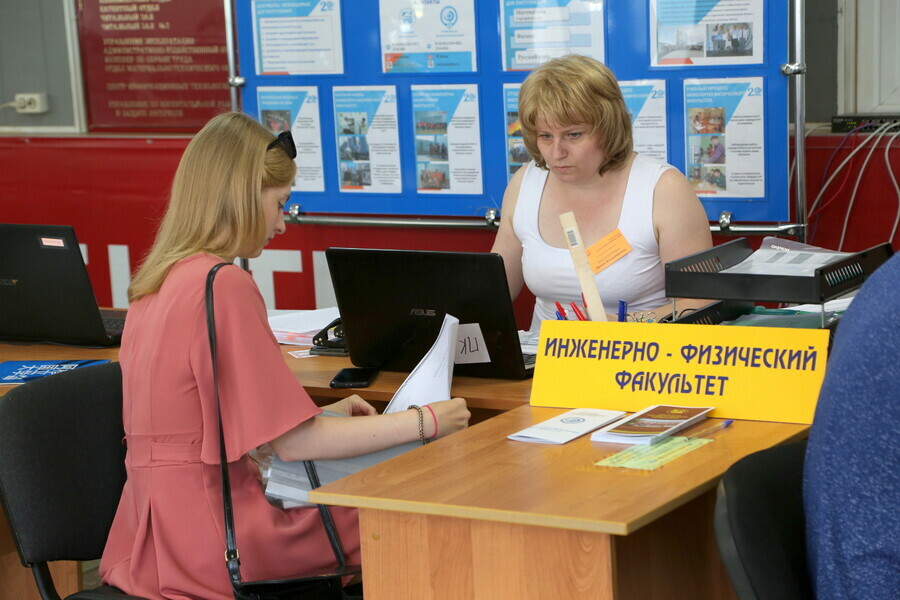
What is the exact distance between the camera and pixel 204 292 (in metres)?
1.80

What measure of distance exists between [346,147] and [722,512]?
8.57 feet

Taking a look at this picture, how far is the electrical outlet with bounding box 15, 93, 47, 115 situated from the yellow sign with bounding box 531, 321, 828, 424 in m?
3.47

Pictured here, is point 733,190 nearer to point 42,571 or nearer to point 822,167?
point 822,167

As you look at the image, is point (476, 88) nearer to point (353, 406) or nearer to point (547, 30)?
point (547, 30)

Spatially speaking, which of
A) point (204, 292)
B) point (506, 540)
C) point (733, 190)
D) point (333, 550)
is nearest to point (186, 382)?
point (204, 292)

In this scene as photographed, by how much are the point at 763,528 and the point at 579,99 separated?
4.74 ft

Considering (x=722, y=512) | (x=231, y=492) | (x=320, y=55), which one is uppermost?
(x=320, y=55)

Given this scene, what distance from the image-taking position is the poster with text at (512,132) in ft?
11.4

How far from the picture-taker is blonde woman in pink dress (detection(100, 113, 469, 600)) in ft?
5.86

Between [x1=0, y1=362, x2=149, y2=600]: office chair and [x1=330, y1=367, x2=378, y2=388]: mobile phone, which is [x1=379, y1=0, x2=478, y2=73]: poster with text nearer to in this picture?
[x1=330, y1=367, x2=378, y2=388]: mobile phone

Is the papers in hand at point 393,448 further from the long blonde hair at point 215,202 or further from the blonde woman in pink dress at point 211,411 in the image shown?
the long blonde hair at point 215,202

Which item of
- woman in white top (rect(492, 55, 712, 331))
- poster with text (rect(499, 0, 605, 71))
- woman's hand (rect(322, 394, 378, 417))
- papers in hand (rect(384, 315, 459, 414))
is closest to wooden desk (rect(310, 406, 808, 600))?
papers in hand (rect(384, 315, 459, 414))

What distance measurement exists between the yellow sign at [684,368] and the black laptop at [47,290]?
1.25 m

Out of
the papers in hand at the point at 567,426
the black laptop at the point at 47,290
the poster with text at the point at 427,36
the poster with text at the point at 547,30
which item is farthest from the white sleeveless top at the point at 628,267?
the black laptop at the point at 47,290
